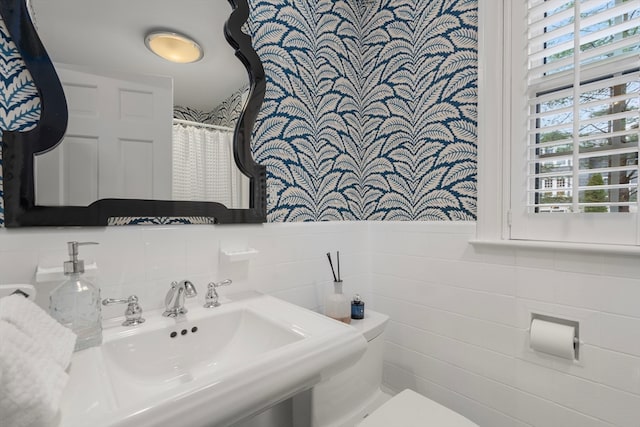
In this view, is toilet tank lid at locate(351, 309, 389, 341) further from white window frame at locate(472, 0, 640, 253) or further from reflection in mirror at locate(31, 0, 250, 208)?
reflection in mirror at locate(31, 0, 250, 208)

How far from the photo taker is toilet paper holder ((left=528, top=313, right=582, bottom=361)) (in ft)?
3.21

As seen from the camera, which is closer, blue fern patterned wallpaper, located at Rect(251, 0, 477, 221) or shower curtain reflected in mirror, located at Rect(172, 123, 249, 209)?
shower curtain reflected in mirror, located at Rect(172, 123, 249, 209)

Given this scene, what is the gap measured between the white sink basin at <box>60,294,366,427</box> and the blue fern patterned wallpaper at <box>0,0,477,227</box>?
1.54ft

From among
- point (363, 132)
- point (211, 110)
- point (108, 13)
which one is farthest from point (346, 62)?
point (108, 13)

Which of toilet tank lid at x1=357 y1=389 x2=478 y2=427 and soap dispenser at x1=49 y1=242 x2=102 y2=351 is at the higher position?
soap dispenser at x1=49 y1=242 x2=102 y2=351

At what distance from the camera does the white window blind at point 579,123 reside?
94 centimetres

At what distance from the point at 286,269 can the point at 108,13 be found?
40.7 inches

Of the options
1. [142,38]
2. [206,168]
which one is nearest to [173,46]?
[142,38]

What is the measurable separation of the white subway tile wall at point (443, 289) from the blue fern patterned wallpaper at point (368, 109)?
0.42ft

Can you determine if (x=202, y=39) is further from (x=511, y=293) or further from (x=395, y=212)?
(x=511, y=293)

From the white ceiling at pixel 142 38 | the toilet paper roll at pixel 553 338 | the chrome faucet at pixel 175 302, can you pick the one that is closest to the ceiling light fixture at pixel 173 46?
the white ceiling at pixel 142 38

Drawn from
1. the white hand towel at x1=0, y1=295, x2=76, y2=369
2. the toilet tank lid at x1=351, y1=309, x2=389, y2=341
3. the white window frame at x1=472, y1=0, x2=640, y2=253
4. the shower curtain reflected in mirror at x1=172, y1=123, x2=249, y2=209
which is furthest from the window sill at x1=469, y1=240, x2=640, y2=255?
the white hand towel at x1=0, y1=295, x2=76, y2=369

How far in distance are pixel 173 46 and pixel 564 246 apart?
4.72 feet

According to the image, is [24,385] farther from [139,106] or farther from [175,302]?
[139,106]
